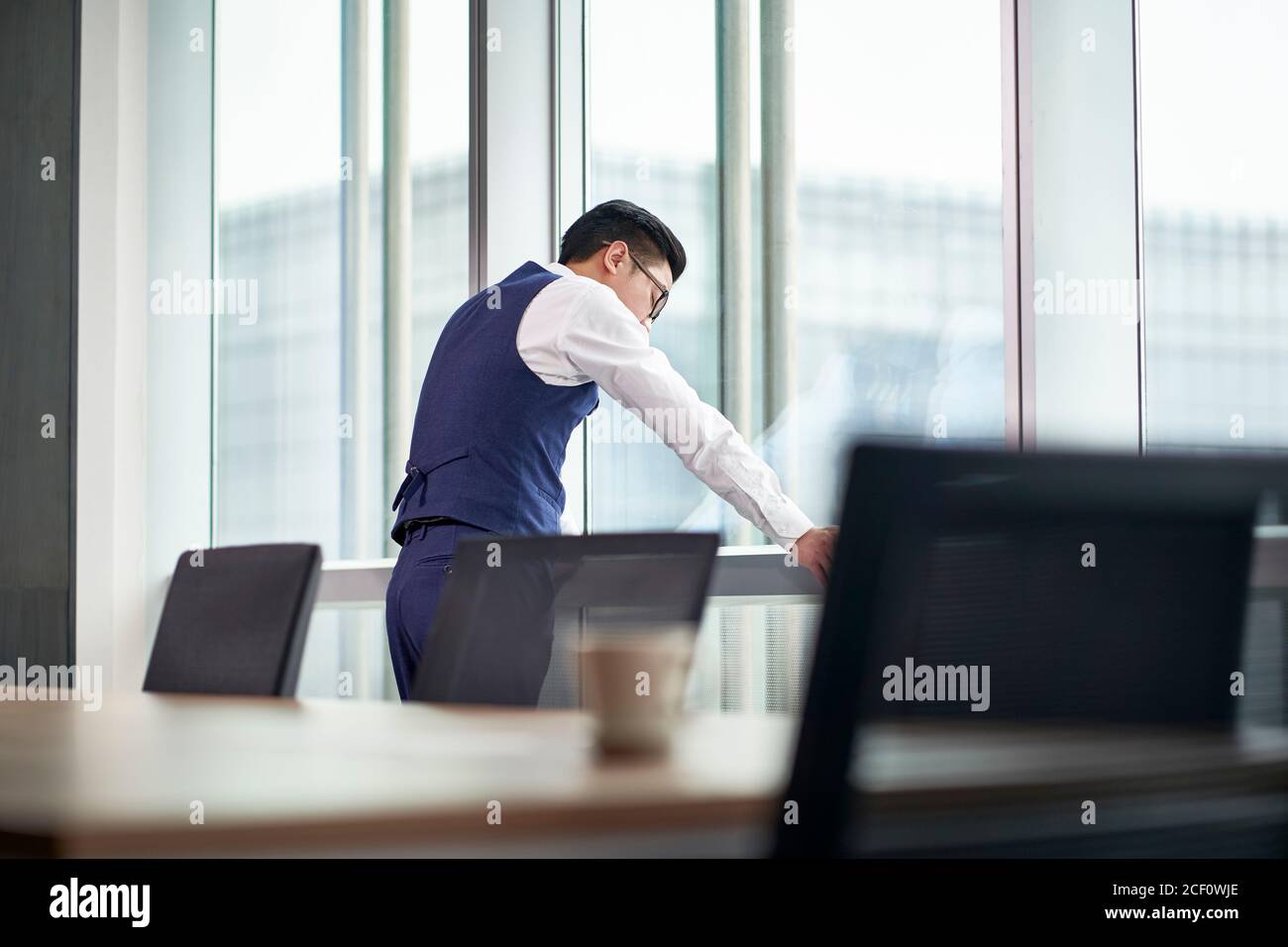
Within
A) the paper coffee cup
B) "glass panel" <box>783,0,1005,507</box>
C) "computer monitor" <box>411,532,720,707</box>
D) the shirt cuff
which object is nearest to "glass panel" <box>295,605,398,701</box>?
"glass panel" <box>783,0,1005,507</box>

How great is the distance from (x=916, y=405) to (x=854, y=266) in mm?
377

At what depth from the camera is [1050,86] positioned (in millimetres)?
2639

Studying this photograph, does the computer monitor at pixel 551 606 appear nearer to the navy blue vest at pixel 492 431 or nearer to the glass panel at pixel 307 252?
the navy blue vest at pixel 492 431

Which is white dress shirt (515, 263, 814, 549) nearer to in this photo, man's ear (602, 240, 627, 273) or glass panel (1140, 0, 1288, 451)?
man's ear (602, 240, 627, 273)

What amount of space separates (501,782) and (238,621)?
1556mm

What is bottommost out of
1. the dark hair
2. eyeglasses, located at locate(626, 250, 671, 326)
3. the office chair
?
the office chair

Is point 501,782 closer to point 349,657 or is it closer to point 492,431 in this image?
point 492,431

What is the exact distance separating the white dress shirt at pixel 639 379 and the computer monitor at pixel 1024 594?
142 cm

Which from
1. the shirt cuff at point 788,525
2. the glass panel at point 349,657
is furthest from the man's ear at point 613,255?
the glass panel at point 349,657

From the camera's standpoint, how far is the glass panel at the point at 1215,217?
2416mm

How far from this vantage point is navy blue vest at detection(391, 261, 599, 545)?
218 cm

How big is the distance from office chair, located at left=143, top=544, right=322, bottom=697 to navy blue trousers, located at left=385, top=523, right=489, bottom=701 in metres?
0.16

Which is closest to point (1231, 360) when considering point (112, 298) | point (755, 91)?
point (755, 91)

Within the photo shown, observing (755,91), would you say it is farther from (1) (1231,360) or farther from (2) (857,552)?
(2) (857,552)
